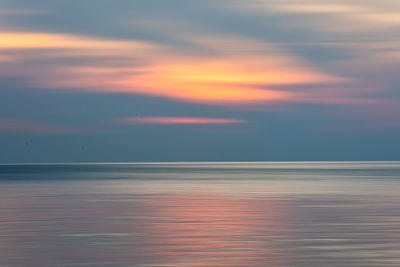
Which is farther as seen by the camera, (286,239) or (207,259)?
(286,239)

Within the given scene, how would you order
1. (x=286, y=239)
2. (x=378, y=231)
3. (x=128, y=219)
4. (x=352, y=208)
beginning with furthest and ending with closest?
(x=352, y=208), (x=128, y=219), (x=378, y=231), (x=286, y=239)

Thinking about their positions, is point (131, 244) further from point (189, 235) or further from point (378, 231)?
point (378, 231)

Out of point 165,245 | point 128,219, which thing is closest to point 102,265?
point 165,245

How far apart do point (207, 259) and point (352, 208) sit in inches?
815

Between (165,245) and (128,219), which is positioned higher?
(128,219)

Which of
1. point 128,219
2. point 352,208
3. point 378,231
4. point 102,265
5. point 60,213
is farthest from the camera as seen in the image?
point 352,208

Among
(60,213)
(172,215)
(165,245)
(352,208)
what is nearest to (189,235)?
(165,245)

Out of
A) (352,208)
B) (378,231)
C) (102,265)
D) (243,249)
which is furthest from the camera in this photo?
(352,208)

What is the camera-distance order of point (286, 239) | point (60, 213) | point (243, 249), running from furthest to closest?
point (60, 213)
point (286, 239)
point (243, 249)

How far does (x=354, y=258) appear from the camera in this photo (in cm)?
1997

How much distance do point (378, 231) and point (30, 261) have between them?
11.5m

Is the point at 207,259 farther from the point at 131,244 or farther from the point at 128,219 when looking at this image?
the point at 128,219

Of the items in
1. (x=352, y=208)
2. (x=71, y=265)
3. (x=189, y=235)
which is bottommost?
(x=71, y=265)

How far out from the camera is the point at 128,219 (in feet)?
105
